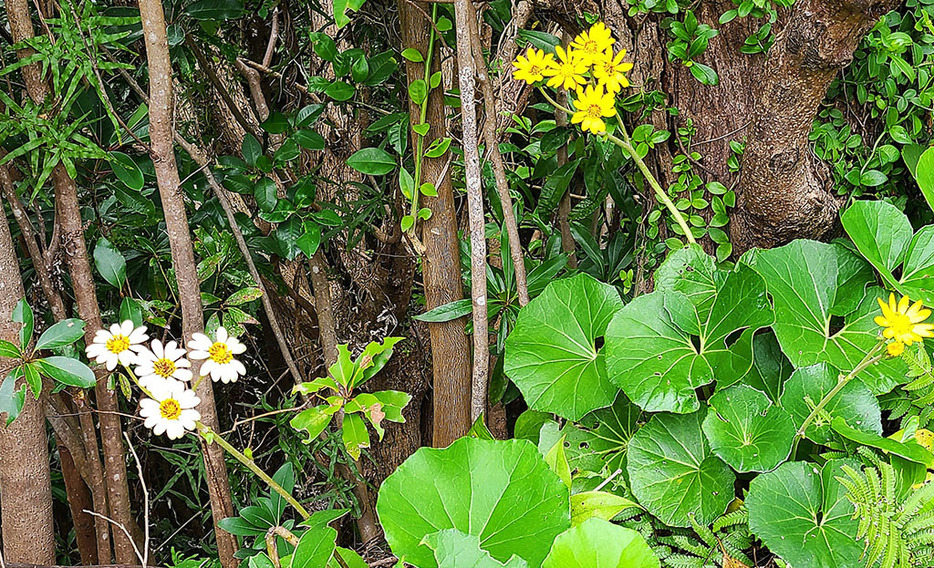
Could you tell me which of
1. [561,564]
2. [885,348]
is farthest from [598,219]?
[561,564]

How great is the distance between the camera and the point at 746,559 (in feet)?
2.97

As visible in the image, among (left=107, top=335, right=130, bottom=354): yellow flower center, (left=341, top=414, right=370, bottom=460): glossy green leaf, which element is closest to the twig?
(left=341, top=414, right=370, bottom=460): glossy green leaf

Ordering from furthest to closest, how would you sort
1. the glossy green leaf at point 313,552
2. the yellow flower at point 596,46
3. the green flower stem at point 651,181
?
1. the green flower stem at point 651,181
2. the yellow flower at point 596,46
3. the glossy green leaf at point 313,552

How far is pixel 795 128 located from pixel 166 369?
0.84 meters

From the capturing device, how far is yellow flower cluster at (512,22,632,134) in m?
0.92

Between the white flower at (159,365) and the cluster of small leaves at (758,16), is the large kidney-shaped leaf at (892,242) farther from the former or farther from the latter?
the white flower at (159,365)

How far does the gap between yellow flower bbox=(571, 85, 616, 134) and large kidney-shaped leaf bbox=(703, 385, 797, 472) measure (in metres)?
0.38

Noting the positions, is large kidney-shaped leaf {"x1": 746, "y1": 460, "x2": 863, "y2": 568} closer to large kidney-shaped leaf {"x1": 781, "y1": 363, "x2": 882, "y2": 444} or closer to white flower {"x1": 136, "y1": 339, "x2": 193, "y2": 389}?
large kidney-shaped leaf {"x1": 781, "y1": 363, "x2": 882, "y2": 444}

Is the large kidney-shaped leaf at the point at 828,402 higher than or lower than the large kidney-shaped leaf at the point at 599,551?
higher

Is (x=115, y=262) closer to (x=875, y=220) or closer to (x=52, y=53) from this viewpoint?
(x=52, y=53)

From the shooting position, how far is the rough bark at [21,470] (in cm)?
95

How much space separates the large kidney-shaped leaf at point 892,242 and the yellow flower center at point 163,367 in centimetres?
85

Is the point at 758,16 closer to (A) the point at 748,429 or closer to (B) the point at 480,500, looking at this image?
(A) the point at 748,429

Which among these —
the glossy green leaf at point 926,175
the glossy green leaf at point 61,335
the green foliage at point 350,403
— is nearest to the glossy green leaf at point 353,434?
the green foliage at point 350,403
